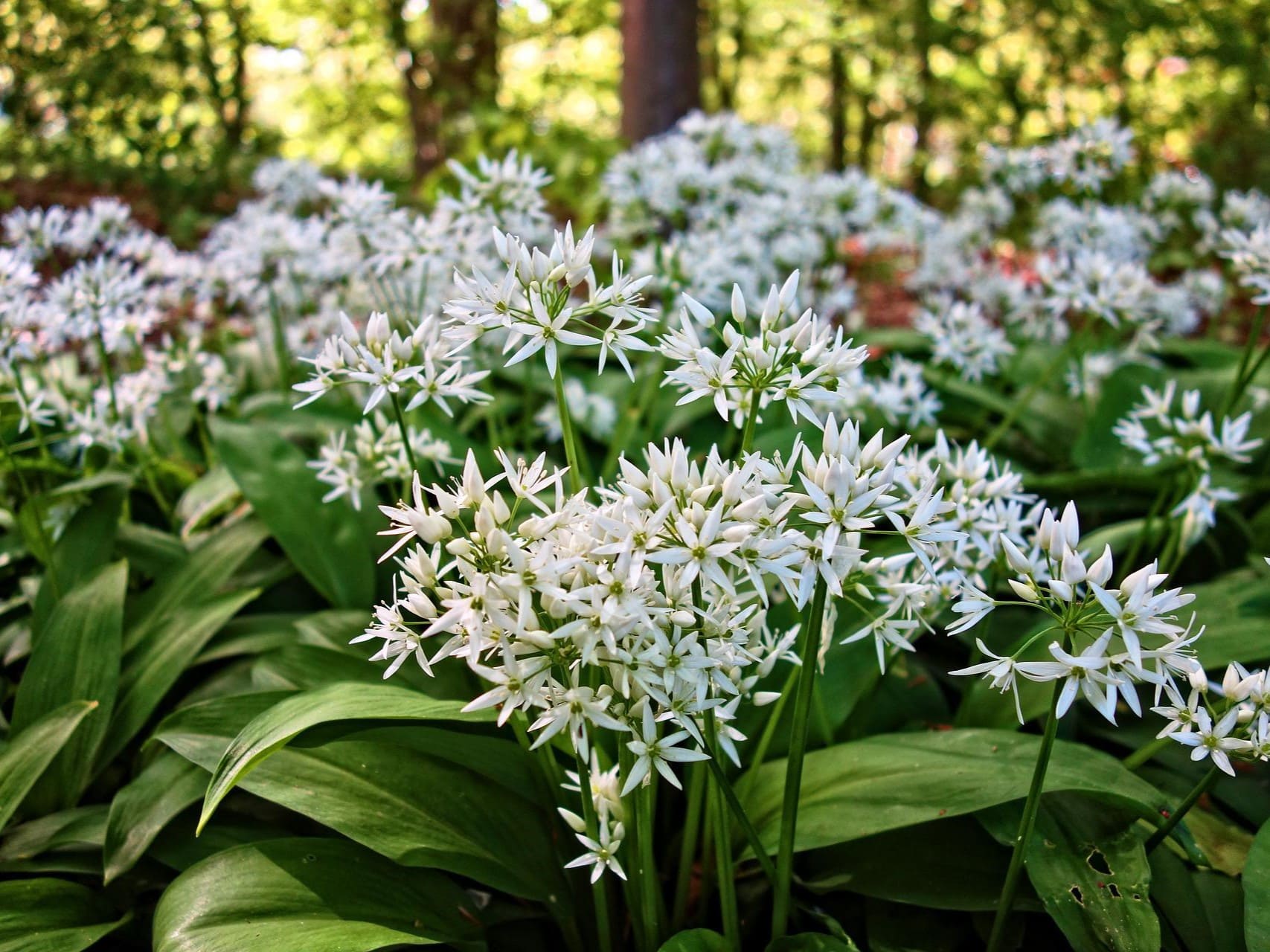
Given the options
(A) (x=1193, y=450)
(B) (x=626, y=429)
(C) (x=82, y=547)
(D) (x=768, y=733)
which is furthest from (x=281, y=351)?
(A) (x=1193, y=450)

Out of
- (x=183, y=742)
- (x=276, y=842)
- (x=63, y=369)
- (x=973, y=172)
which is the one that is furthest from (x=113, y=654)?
(x=973, y=172)

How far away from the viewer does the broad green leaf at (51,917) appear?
208 centimetres

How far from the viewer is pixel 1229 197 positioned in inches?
166

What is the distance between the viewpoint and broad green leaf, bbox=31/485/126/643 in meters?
3.06

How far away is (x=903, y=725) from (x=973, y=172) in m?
9.05

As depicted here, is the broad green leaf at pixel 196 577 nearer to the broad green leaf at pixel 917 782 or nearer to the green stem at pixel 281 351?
the green stem at pixel 281 351

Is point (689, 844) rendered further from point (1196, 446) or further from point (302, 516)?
point (1196, 446)

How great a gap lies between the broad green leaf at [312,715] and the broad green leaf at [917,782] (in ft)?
2.35

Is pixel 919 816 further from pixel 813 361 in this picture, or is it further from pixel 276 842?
pixel 276 842

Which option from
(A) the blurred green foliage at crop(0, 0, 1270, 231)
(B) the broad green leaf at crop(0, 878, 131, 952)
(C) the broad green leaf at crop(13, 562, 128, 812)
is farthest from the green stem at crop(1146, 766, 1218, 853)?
(A) the blurred green foliage at crop(0, 0, 1270, 231)

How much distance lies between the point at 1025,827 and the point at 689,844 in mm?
698

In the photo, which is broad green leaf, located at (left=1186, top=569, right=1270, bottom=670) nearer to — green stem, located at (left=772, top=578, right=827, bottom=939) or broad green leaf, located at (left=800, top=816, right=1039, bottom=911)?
broad green leaf, located at (left=800, top=816, right=1039, bottom=911)

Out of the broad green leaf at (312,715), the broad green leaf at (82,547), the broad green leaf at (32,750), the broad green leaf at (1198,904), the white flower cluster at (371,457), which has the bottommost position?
the broad green leaf at (1198,904)

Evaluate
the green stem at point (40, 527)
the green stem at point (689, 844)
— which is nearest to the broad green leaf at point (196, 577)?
the green stem at point (40, 527)
